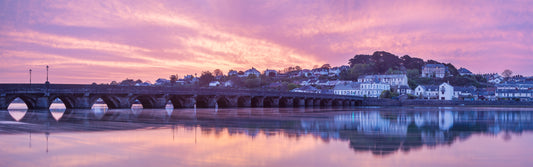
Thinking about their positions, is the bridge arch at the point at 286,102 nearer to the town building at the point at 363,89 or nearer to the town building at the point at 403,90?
the town building at the point at 363,89

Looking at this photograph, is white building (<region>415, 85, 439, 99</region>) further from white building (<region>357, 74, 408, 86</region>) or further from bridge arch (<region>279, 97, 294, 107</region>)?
bridge arch (<region>279, 97, 294, 107</region>)

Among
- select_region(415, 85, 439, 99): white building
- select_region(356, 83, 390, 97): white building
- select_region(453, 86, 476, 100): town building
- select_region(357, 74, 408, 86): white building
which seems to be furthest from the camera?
select_region(357, 74, 408, 86): white building

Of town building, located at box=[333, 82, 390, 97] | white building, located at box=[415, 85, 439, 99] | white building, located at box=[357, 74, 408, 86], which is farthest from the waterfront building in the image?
white building, located at box=[415, 85, 439, 99]

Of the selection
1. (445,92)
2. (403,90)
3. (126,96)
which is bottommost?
(126,96)

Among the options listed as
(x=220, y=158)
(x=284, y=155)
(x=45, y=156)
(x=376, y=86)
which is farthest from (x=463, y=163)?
(x=376, y=86)

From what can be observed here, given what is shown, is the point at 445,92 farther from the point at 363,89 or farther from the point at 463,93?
the point at 363,89

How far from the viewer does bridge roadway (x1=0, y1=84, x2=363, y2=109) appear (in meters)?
43.1

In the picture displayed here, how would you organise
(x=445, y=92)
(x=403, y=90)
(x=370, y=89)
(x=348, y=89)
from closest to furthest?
(x=445, y=92) < (x=370, y=89) < (x=348, y=89) < (x=403, y=90)

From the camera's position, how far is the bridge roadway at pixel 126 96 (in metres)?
43.1

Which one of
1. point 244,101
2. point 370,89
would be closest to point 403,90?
point 370,89

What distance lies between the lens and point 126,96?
51.9m

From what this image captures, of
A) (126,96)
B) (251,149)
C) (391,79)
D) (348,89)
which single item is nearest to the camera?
(251,149)

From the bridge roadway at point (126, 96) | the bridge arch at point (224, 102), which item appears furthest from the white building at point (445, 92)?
the bridge arch at point (224, 102)

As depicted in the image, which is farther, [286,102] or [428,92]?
[428,92]
